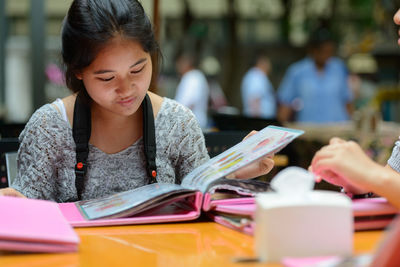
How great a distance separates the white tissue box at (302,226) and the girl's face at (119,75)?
0.73 meters

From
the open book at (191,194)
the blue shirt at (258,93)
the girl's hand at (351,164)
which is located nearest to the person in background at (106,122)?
the open book at (191,194)

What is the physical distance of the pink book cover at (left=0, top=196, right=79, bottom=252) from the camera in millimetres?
952

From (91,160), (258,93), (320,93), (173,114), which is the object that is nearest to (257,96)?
(258,93)

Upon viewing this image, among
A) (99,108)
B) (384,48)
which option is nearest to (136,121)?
(99,108)

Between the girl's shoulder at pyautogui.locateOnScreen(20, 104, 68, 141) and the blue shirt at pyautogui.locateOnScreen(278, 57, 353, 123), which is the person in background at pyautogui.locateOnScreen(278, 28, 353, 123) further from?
the girl's shoulder at pyautogui.locateOnScreen(20, 104, 68, 141)

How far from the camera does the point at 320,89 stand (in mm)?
5863

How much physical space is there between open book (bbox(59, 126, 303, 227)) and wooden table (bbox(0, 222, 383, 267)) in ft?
0.11

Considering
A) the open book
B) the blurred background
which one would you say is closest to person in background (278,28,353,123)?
the blurred background

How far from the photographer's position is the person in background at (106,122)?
1.54 m

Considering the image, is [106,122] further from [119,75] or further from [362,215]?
[362,215]

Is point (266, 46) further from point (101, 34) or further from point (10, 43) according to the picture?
point (101, 34)

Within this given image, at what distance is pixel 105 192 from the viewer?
1670 mm

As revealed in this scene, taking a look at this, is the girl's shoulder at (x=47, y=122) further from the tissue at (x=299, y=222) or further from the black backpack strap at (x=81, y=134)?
the tissue at (x=299, y=222)

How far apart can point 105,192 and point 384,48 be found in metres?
9.41
